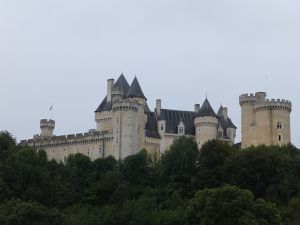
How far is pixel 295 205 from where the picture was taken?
74.1m

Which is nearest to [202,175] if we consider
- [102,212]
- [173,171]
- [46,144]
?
[173,171]

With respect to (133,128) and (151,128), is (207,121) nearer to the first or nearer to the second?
(151,128)

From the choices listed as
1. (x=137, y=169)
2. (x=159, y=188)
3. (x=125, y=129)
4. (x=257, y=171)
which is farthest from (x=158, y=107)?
(x=257, y=171)

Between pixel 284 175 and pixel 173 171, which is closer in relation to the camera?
pixel 284 175

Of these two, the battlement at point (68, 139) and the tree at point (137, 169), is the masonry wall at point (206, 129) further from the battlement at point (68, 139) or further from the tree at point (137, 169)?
the tree at point (137, 169)

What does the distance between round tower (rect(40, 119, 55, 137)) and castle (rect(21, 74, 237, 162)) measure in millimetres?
4797

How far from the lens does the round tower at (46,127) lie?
12169 cm

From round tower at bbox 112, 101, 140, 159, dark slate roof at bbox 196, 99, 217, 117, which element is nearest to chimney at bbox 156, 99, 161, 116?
dark slate roof at bbox 196, 99, 217, 117

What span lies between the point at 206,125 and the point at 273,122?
34.7 ft

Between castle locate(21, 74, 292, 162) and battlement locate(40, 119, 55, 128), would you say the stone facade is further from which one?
battlement locate(40, 119, 55, 128)

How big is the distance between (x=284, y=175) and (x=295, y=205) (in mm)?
9875

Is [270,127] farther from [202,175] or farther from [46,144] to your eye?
[46,144]

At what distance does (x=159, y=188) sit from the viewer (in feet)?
294

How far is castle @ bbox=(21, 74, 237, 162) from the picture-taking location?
10638cm
